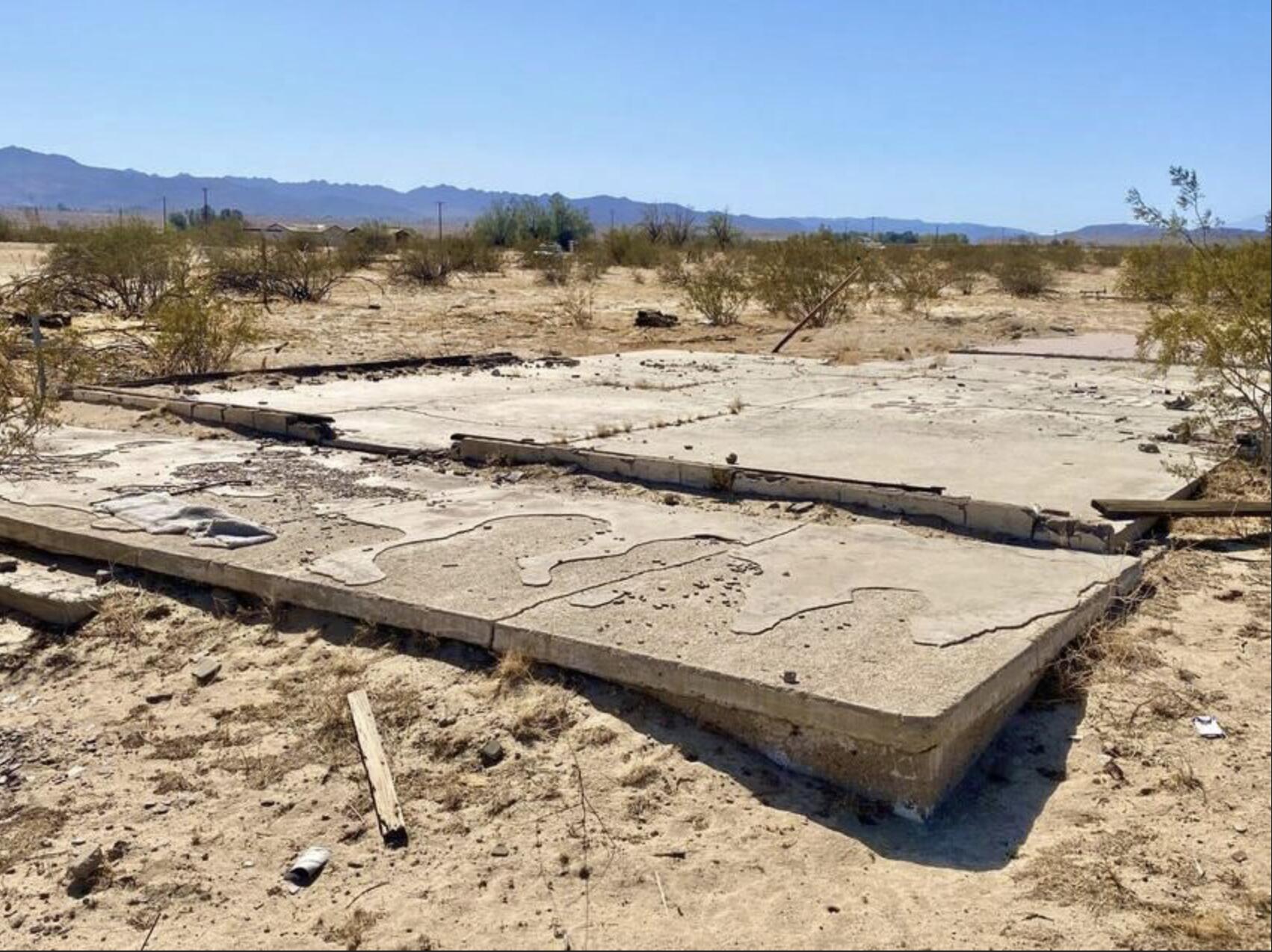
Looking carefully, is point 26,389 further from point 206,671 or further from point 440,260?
point 440,260

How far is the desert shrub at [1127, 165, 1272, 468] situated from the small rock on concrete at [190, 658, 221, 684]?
527 centimetres

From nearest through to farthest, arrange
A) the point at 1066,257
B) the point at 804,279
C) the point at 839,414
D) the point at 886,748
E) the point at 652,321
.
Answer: the point at 886,748, the point at 839,414, the point at 652,321, the point at 804,279, the point at 1066,257

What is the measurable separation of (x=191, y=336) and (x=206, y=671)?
911 cm

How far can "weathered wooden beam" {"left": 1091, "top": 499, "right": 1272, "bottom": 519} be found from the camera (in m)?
6.51

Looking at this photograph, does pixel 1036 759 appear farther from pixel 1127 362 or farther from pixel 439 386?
pixel 1127 362

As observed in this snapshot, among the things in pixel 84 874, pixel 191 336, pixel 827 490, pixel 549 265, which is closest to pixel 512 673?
pixel 84 874

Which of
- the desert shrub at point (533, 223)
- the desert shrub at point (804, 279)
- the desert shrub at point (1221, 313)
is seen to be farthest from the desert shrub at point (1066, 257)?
the desert shrub at point (1221, 313)

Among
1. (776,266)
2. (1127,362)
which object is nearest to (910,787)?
(1127,362)

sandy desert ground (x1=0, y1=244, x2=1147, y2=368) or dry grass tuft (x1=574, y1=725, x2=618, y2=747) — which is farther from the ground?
sandy desert ground (x1=0, y1=244, x2=1147, y2=368)

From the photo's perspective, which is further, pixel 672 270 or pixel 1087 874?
pixel 672 270

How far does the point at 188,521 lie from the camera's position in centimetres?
662

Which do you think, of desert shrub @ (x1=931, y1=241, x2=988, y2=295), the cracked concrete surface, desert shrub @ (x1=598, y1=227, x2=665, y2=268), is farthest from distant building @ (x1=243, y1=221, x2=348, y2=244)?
the cracked concrete surface

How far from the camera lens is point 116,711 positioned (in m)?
5.04

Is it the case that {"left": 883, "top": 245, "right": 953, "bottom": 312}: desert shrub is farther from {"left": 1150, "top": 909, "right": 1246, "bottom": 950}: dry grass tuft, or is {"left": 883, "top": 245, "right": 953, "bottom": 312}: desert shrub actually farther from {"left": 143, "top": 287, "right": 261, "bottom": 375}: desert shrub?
{"left": 1150, "top": 909, "right": 1246, "bottom": 950}: dry grass tuft
